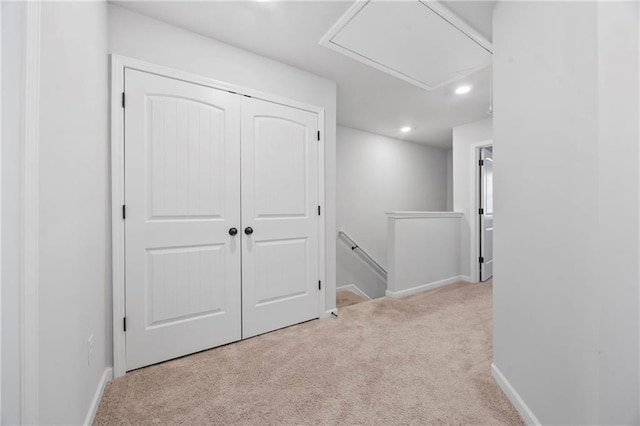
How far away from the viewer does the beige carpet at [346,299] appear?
337 centimetres

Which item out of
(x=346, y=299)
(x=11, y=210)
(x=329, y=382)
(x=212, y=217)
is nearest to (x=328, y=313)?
(x=329, y=382)

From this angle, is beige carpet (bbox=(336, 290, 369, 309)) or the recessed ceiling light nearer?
the recessed ceiling light

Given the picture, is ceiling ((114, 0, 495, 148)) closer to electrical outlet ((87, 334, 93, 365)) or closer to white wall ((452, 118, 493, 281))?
white wall ((452, 118, 493, 281))

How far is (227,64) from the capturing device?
1.97 m

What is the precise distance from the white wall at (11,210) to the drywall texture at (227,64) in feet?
3.85

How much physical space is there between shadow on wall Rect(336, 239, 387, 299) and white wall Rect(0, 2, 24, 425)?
353 cm

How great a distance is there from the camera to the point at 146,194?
1678mm

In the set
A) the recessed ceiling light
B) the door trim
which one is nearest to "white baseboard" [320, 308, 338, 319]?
the door trim

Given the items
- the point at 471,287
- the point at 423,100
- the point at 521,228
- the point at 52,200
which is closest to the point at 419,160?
the point at 423,100

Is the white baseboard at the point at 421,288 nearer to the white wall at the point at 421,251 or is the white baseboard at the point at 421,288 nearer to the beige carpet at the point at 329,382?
the white wall at the point at 421,251

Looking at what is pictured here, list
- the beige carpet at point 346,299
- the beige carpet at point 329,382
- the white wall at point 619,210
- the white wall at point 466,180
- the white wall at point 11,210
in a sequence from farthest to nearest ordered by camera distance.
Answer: the white wall at point 466,180, the beige carpet at point 346,299, the beige carpet at point 329,382, the white wall at point 619,210, the white wall at point 11,210

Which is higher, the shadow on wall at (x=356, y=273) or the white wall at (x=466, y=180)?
the white wall at (x=466, y=180)

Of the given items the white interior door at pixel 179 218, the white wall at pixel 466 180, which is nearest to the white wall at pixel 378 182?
the white wall at pixel 466 180

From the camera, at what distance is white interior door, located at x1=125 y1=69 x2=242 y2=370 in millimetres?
1644
